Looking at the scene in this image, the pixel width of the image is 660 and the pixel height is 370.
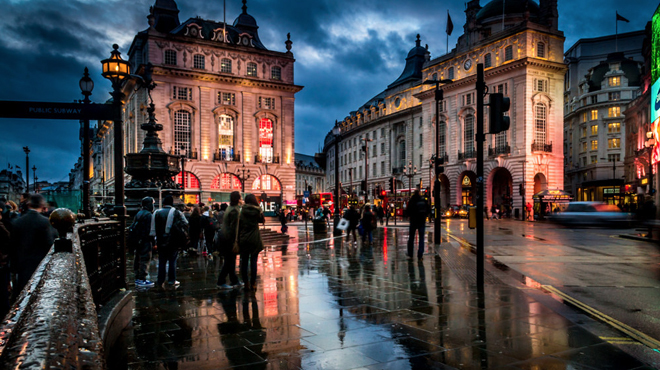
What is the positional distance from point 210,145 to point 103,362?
2282 inches

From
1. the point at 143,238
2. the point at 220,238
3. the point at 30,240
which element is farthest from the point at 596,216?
the point at 30,240

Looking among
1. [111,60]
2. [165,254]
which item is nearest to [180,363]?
[165,254]

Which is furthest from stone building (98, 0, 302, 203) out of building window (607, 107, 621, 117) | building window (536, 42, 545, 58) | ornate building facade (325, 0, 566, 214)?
building window (607, 107, 621, 117)

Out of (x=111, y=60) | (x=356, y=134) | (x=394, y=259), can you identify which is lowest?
(x=394, y=259)

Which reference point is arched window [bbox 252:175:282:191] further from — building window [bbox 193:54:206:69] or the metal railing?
the metal railing

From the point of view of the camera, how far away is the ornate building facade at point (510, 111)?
51531 mm

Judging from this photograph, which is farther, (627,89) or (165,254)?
(627,89)

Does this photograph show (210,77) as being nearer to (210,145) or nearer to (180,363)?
(210,145)

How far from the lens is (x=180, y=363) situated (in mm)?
4500

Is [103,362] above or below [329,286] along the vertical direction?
above

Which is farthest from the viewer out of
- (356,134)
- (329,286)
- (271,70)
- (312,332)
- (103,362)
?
(356,134)

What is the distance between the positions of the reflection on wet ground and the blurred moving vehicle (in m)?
22.2

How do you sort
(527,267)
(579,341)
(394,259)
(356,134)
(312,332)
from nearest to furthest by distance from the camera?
(579,341), (312,332), (527,267), (394,259), (356,134)

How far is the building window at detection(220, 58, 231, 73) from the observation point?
5788cm
